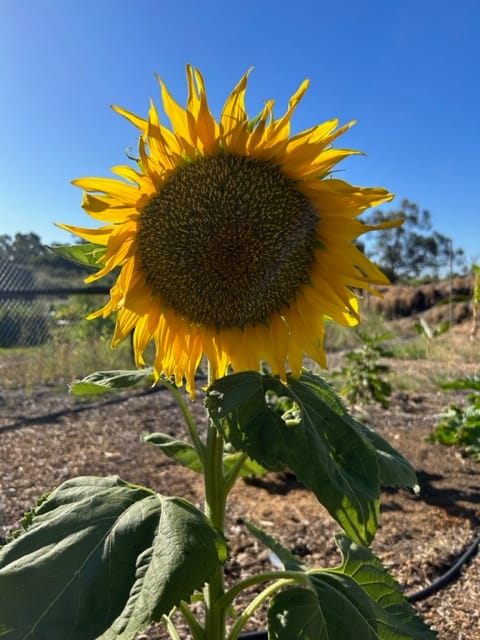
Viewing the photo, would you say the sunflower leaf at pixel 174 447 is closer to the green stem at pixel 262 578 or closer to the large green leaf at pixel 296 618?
the green stem at pixel 262 578

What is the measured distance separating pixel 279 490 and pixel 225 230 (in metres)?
2.84

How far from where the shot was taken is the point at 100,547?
3.63 ft

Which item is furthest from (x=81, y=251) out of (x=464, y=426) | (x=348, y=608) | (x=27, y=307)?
(x=27, y=307)

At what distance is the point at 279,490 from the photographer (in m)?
3.88

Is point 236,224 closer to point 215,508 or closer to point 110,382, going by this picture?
point 110,382

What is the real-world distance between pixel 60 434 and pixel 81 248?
12.9 ft

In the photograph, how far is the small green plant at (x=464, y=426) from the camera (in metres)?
4.21

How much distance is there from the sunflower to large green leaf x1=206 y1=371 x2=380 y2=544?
0.50 feet

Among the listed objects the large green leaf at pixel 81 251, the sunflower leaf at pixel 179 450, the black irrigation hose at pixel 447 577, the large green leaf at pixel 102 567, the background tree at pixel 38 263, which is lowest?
the black irrigation hose at pixel 447 577

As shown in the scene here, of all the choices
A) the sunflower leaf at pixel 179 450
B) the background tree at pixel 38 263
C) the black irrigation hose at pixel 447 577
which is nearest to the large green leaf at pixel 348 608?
the sunflower leaf at pixel 179 450

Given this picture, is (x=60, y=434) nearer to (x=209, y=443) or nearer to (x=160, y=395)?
(x=160, y=395)

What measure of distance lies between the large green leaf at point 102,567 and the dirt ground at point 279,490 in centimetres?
73

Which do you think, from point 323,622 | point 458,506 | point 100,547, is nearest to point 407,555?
point 458,506

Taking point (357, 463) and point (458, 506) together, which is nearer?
point (357, 463)
